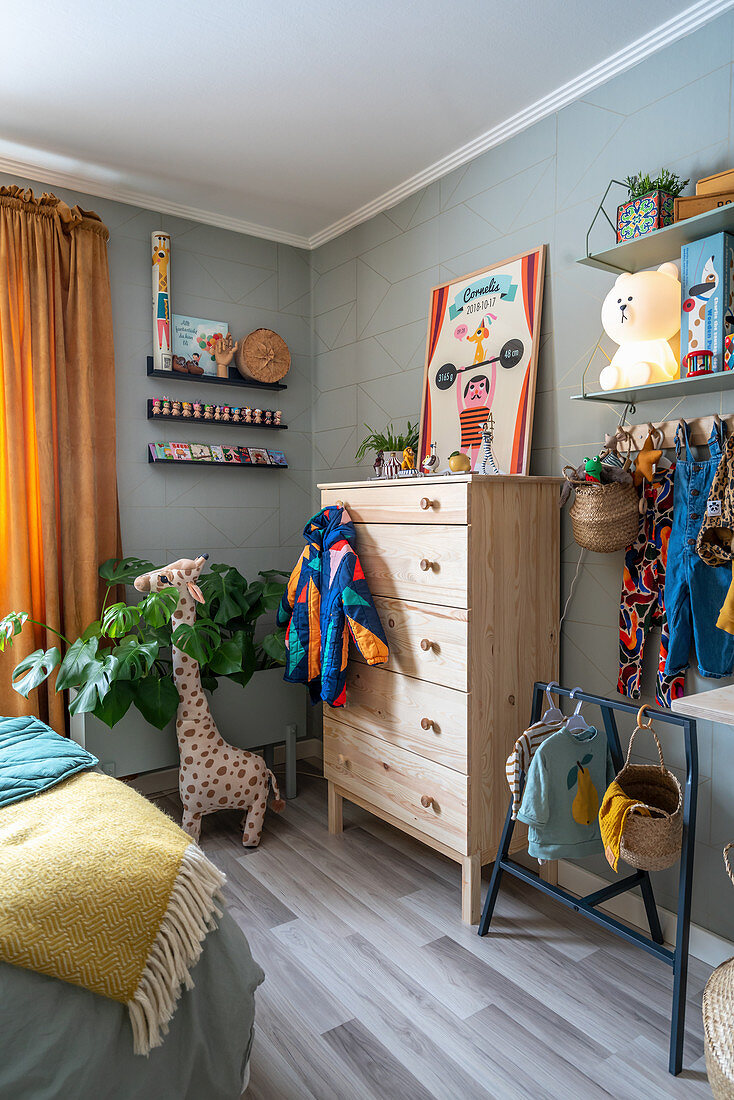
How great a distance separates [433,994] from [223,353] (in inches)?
108

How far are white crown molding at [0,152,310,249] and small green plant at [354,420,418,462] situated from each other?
3.72ft

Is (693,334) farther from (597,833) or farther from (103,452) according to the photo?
(103,452)

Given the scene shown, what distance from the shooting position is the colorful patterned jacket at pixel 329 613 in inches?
94.3

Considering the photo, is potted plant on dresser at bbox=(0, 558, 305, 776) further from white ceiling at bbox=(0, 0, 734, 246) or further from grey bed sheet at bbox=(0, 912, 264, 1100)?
white ceiling at bbox=(0, 0, 734, 246)

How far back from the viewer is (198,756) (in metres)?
2.64

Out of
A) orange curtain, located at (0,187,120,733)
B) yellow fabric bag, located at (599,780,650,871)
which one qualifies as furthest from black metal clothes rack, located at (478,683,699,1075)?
orange curtain, located at (0,187,120,733)

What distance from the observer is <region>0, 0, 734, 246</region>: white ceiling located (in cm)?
200

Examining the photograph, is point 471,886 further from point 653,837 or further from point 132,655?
point 132,655

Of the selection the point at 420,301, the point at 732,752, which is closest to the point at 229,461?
the point at 420,301

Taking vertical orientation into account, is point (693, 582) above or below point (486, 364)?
below

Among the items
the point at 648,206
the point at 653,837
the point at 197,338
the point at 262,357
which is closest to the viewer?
the point at 653,837

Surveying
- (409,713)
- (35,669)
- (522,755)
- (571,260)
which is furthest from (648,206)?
(35,669)

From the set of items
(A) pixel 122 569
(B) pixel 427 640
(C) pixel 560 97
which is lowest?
(B) pixel 427 640

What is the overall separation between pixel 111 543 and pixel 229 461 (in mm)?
667
